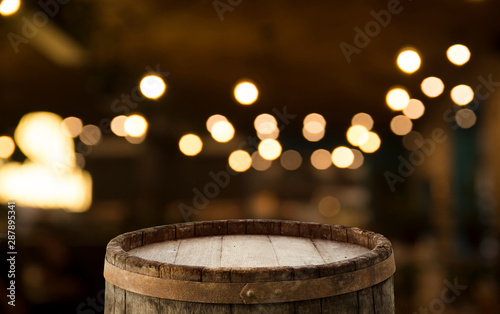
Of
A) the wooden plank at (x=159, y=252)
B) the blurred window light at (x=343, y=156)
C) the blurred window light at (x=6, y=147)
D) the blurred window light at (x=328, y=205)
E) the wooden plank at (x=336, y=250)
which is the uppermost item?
the blurred window light at (x=6, y=147)

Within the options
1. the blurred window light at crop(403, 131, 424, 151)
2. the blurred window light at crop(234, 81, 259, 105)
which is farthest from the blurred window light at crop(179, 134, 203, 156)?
the blurred window light at crop(403, 131, 424, 151)

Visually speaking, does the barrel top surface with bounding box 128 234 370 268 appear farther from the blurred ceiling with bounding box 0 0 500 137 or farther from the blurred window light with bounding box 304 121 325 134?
the blurred window light with bounding box 304 121 325 134

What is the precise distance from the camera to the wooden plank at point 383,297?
4.43 feet

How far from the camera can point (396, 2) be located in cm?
356

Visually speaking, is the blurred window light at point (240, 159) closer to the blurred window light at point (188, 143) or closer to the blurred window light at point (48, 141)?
the blurred window light at point (188, 143)

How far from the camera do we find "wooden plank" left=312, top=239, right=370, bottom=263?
1597mm


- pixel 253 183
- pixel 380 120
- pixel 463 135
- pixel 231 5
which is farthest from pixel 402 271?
pixel 253 183

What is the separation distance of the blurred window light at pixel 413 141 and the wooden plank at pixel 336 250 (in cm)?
850

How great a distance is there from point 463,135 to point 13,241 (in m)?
6.58

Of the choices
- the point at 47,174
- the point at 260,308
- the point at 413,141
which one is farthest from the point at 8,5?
the point at 413,141

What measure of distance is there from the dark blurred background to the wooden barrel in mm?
2533

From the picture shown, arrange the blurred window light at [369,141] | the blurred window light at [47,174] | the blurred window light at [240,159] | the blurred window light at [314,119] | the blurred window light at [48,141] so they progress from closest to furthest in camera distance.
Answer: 1. the blurred window light at [314,119]
2. the blurred window light at [369,141]
3. the blurred window light at [48,141]
4. the blurred window light at [47,174]
5. the blurred window light at [240,159]

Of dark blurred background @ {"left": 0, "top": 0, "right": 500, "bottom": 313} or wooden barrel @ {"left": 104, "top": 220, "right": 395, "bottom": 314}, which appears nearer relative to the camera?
wooden barrel @ {"left": 104, "top": 220, "right": 395, "bottom": 314}

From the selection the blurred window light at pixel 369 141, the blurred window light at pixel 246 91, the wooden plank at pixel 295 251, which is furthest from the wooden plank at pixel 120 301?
the blurred window light at pixel 369 141
